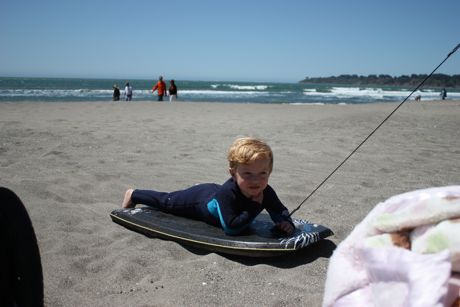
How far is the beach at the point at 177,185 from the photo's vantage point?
2695 mm

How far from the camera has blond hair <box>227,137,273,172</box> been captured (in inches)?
117

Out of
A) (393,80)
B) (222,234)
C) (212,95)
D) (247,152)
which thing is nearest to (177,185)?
(222,234)

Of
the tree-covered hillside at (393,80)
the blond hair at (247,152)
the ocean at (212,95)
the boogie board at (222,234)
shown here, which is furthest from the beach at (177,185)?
the tree-covered hillside at (393,80)

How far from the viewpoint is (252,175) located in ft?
10.0

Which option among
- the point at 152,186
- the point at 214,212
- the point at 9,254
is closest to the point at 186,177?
the point at 152,186

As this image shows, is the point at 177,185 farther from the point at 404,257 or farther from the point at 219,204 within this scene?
the point at 404,257

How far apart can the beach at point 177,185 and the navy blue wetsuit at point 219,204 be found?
302 mm

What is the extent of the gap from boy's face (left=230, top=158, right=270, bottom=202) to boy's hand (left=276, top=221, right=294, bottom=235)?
0.31 meters

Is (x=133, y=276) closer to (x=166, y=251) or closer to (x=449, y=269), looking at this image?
(x=166, y=251)

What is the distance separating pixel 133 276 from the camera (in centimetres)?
282

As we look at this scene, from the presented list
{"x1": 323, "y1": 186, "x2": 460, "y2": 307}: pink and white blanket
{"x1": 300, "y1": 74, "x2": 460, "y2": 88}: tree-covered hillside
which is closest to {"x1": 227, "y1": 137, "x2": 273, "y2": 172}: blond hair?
{"x1": 323, "y1": 186, "x2": 460, "y2": 307}: pink and white blanket

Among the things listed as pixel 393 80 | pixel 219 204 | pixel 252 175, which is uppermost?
pixel 393 80

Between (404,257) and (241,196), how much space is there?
6.21 feet

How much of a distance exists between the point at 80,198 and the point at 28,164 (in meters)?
1.82
